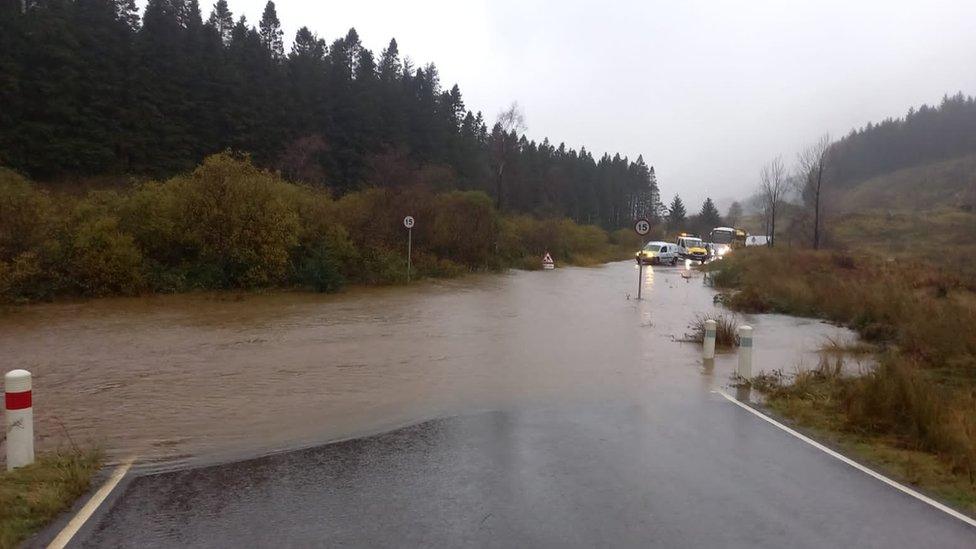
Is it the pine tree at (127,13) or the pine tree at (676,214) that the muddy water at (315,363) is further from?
the pine tree at (676,214)

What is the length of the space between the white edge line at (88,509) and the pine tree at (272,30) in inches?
2726

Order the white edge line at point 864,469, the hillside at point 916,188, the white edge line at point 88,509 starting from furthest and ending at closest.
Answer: the hillside at point 916,188
the white edge line at point 864,469
the white edge line at point 88,509

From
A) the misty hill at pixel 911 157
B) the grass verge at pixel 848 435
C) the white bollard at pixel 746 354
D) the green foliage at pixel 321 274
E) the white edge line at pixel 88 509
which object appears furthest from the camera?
the misty hill at pixel 911 157

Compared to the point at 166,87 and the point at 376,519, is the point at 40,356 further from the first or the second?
the point at 166,87

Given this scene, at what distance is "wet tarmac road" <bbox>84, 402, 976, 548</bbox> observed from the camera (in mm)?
4785

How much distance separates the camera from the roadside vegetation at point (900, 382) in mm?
6977

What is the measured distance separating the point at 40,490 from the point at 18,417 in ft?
3.19

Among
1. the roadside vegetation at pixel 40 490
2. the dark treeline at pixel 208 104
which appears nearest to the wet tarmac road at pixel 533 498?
the roadside vegetation at pixel 40 490

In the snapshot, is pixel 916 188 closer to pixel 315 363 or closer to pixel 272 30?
pixel 272 30

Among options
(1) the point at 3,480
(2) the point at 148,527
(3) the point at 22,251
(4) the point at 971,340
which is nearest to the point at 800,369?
(4) the point at 971,340

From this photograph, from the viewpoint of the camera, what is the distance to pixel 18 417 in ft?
19.2

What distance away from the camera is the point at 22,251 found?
58.4 ft

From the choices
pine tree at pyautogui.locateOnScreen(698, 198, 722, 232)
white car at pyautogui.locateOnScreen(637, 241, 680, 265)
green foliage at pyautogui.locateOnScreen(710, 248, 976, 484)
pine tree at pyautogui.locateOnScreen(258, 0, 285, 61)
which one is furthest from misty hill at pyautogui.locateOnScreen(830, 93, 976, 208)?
green foliage at pyautogui.locateOnScreen(710, 248, 976, 484)

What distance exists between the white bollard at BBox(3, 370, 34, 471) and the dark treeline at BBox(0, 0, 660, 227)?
2856 centimetres
